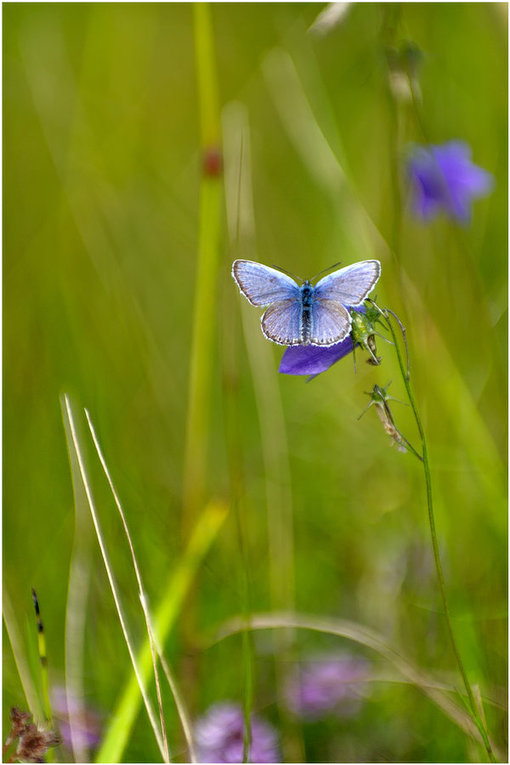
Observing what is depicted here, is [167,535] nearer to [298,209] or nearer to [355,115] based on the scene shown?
[298,209]

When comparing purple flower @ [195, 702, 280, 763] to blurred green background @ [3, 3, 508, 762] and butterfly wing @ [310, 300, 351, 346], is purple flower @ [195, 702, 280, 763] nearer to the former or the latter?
blurred green background @ [3, 3, 508, 762]

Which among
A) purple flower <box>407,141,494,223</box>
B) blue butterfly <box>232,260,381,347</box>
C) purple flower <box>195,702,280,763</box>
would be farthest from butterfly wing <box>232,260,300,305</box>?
purple flower <box>407,141,494,223</box>

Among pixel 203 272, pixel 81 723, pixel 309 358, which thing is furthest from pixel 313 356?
pixel 81 723

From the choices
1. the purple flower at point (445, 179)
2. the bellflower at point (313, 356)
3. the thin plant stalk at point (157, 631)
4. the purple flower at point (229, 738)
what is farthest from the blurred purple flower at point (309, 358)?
the purple flower at point (445, 179)

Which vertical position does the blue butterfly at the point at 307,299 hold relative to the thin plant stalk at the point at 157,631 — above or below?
above

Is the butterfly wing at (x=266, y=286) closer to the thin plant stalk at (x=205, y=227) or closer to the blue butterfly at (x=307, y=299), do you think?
the blue butterfly at (x=307, y=299)

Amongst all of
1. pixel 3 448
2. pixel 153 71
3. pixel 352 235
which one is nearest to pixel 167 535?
pixel 3 448
